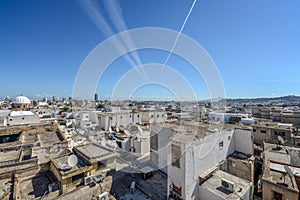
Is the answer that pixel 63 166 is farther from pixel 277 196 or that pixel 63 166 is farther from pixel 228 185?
pixel 277 196

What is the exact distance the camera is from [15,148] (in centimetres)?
1253

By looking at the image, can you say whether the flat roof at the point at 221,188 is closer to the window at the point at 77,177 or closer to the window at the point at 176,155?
the window at the point at 176,155

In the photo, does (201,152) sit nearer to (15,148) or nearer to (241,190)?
(241,190)

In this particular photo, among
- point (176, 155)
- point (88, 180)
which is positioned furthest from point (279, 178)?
point (88, 180)

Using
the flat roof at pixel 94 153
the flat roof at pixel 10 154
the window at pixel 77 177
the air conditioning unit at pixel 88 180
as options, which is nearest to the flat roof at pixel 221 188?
the air conditioning unit at pixel 88 180

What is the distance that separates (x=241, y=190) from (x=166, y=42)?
27.9 ft

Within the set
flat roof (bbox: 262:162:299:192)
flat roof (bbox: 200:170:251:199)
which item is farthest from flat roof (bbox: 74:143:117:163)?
flat roof (bbox: 262:162:299:192)

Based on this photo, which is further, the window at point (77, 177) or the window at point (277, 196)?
the window at point (77, 177)

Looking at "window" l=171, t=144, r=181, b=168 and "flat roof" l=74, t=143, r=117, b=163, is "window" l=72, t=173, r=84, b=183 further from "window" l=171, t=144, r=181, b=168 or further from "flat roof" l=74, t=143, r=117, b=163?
"window" l=171, t=144, r=181, b=168

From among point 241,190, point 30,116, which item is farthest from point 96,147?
point 30,116

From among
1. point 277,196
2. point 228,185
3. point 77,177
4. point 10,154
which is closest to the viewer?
point 228,185

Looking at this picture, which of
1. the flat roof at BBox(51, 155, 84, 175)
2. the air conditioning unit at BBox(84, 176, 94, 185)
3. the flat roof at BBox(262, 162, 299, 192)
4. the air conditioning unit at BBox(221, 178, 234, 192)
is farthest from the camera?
the flat roof at BBox(51, 155, 84, 175)

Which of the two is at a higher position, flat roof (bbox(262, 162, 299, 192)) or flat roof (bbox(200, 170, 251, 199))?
flat roof (bbox(262, 162, 299, 192))

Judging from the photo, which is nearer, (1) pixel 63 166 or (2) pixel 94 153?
(1) pixel 63 166
